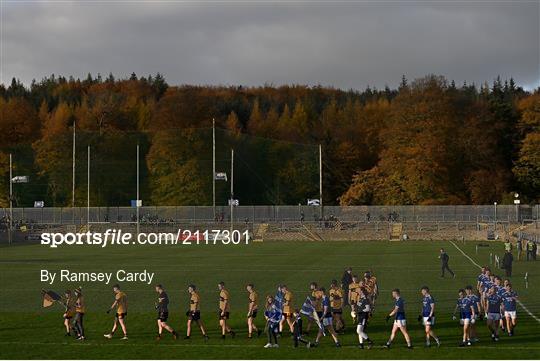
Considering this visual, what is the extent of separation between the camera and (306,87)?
194750mm

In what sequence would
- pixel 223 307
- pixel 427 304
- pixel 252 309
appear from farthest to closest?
1. pixel 223 307
2. pixel 252 309
3. pixel 427 304

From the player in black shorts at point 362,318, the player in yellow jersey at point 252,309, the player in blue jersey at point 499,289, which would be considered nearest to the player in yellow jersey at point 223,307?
the player in yellow jersey at point 252,309

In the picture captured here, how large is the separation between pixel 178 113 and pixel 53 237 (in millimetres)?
43115

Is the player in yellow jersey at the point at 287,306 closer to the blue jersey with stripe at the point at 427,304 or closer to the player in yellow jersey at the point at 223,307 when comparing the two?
the player in yellow jersey at the point at 223,307

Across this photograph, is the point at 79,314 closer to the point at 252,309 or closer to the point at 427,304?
the point at 252,309

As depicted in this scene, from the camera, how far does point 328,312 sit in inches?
985

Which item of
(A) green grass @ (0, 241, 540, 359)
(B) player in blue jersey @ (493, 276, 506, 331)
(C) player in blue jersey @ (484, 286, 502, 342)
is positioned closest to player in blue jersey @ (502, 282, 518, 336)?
(B) player in blue jersey @ (493, 276, 506, 331)

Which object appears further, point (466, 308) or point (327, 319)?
point (327, 319)

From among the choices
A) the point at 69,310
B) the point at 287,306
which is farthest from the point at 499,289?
the point at 69,310

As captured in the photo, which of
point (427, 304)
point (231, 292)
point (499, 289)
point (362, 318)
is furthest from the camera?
point (231, 292)

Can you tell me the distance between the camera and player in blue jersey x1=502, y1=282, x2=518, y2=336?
26.0 metres

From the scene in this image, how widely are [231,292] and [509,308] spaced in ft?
48.9

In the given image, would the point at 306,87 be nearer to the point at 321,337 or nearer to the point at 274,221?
the point at 274,221

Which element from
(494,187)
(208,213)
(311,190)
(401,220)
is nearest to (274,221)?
(208,213)
